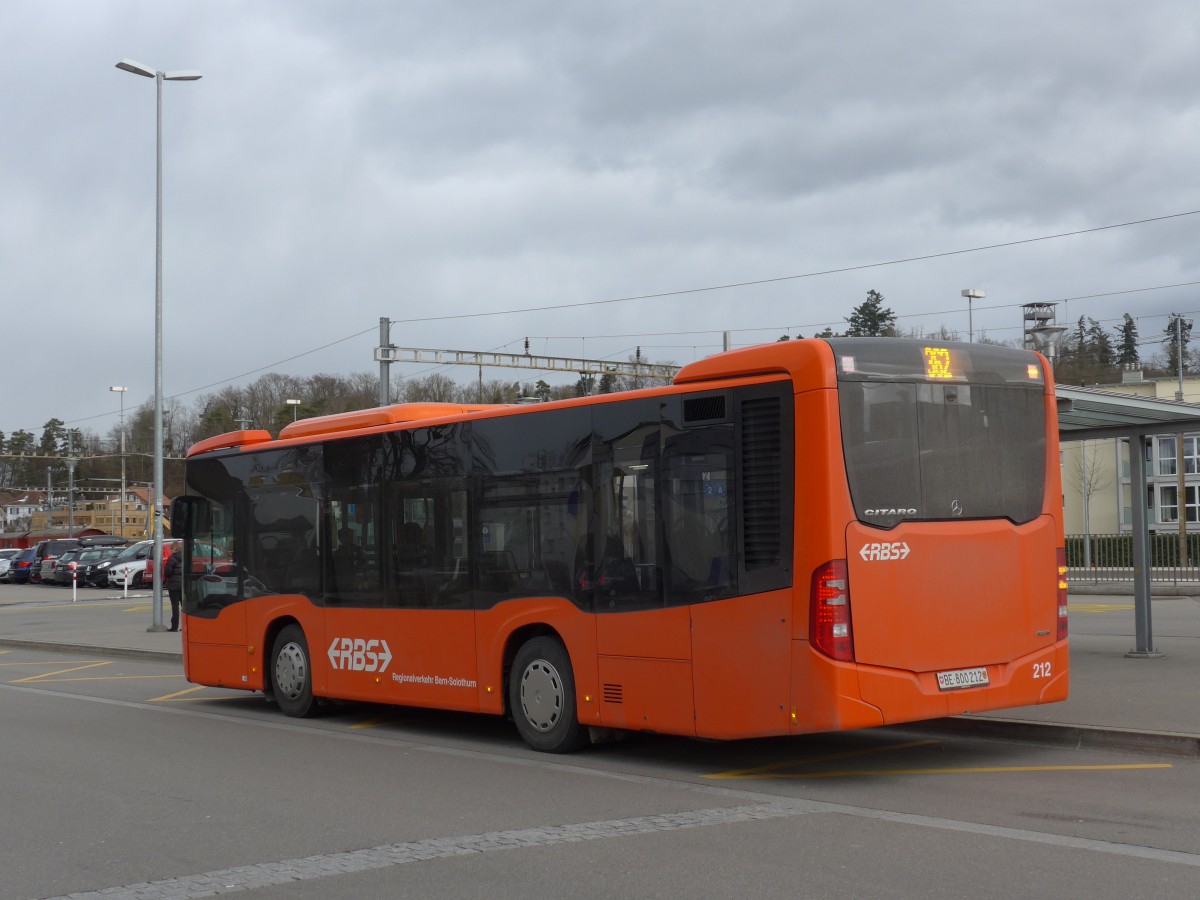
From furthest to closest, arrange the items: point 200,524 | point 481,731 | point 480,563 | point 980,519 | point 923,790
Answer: point 200,524 → point 481,731 → point 480,563 → point 980,519 → point 923,790

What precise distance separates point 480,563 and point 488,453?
0.93 metres

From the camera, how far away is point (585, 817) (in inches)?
318

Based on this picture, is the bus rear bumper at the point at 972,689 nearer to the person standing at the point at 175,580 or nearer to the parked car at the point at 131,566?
the person standing at the point at 175,580

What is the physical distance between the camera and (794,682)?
8758mm

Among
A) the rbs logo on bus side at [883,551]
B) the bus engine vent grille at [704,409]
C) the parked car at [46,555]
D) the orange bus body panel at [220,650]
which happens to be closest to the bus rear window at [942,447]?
the rbs logo on bus side at [883,551]

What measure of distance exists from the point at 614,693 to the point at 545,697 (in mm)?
899

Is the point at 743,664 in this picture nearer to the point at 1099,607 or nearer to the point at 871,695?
the point at 871,695

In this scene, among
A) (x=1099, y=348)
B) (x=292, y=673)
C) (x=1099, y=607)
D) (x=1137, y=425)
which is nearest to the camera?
(x=292, y=673)

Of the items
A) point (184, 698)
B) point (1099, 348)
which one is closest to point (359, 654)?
point (184, 698)

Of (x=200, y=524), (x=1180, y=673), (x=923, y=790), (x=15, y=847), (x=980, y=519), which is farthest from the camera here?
(x=200, y=524)

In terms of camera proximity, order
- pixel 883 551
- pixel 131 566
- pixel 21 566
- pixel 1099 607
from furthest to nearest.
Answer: pixel 21 566
pixel 131 566
pixel 1099 607
pixel 883 551

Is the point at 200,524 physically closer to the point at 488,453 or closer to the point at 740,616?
the point at 488,453

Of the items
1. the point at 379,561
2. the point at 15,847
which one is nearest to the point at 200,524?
the point at 379,561

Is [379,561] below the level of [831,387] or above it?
below
